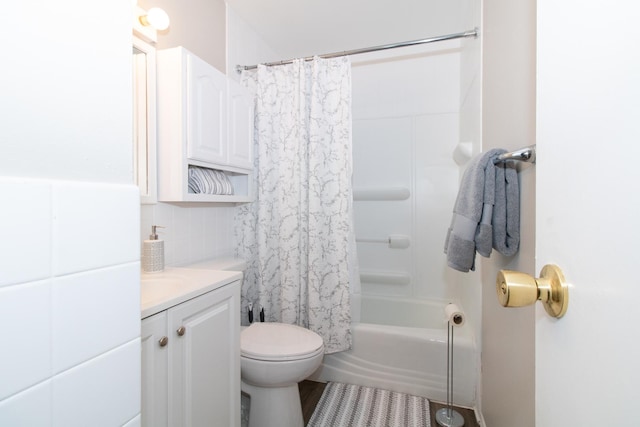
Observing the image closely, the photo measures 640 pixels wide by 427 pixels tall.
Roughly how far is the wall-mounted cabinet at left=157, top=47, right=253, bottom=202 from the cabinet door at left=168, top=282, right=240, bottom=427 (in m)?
0.57

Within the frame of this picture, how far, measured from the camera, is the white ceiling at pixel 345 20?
1.89 metres

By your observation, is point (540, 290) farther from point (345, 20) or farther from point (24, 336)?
point (345, 20)

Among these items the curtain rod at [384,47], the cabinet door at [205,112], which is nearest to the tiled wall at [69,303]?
the cabinet door at [205,112]

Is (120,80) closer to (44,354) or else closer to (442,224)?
(44,354)

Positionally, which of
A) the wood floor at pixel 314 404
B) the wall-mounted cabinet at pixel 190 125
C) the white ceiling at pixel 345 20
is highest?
the white ceiling at pixel 345 20

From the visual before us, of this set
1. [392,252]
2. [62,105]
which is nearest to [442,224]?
[392,252]

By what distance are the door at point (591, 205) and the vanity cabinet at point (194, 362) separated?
35.4 inches

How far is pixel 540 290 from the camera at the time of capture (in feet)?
1.33

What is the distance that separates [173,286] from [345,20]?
6.56 ft

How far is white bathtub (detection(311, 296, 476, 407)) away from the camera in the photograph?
5.44 feet

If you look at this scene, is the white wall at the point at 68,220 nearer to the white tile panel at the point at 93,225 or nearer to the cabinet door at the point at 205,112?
the white tile panel at the point at 93,225

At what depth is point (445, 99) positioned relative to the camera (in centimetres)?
234

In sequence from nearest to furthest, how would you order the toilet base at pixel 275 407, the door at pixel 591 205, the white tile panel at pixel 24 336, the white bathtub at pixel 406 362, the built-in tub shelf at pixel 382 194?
the door at pixel 591 205 < the white tile panel at pixel 24 336 < the toilet base at pixel 275 407 < the white bathtub at pixel 406 362 < the built-in tub shelf at pixel 382 194

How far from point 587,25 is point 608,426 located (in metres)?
0.42
